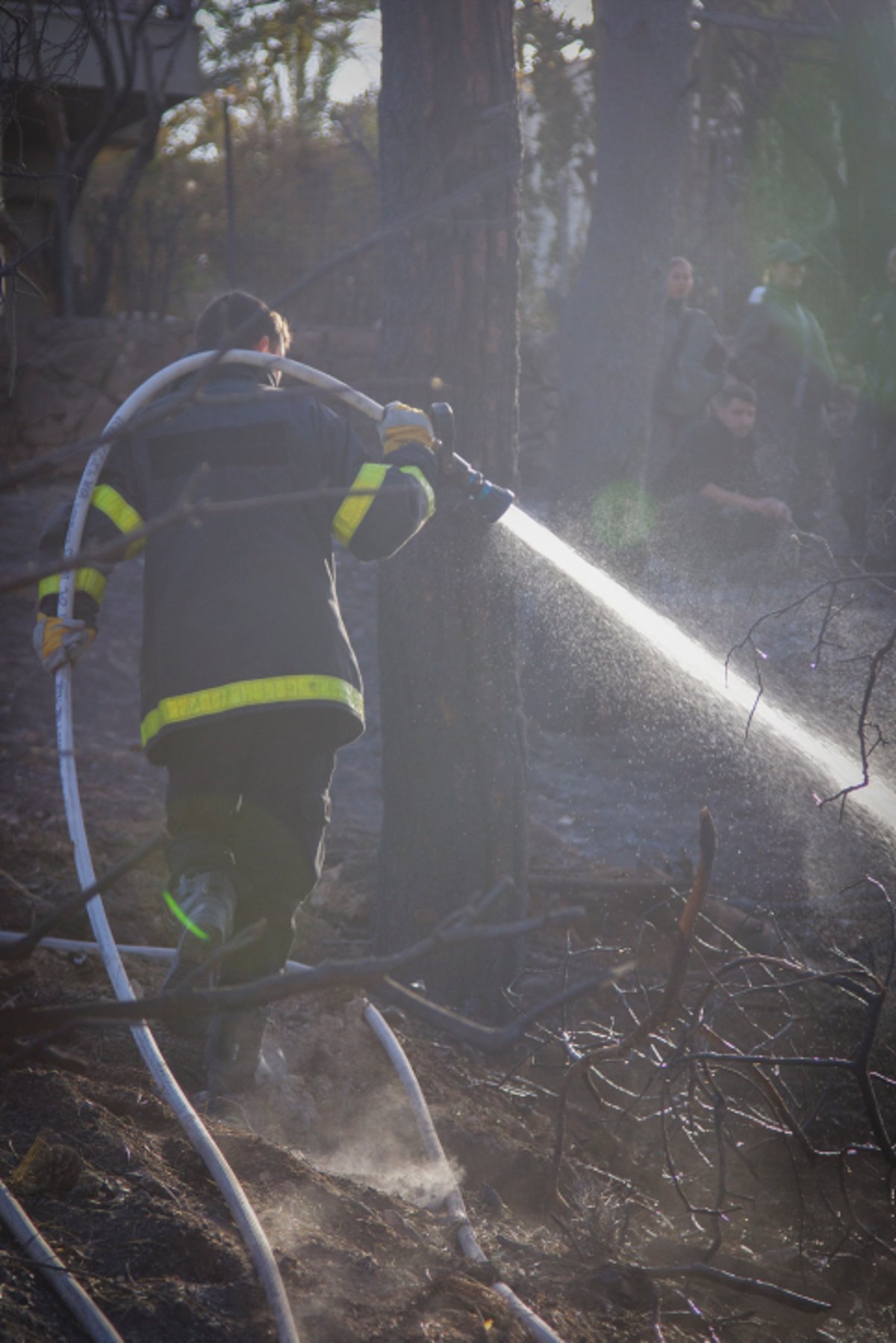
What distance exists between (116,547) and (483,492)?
7.92ft

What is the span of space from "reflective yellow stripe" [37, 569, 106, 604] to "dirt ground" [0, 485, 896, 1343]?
83 centimetres

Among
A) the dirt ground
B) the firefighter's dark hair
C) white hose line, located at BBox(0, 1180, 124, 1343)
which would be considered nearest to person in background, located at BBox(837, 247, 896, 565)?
the dirt ground

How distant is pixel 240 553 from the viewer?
9.77 ft

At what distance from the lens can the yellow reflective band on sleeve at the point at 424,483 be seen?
10.3 feet

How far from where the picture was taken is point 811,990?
398 cm

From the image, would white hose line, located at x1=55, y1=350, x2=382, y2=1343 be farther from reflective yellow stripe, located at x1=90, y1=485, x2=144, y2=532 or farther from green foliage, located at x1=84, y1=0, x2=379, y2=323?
green foliage, located at x1=84, y1=0, x2=379, y2=323

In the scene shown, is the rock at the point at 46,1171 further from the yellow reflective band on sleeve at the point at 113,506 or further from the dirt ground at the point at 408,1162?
the yellow reflective band on sleeve at the point at 113,506

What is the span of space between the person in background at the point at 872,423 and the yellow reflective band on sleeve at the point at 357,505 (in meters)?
4.88

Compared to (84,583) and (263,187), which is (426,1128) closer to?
(84,583)

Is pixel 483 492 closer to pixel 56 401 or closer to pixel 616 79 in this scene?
A: pixel 616 79

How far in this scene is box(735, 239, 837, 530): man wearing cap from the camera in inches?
336

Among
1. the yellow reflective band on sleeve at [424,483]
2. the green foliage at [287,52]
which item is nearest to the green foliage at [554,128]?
the green foliage at [287,52]

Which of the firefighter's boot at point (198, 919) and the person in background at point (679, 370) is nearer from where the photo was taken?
the firefighter's boot at point (198, 919)

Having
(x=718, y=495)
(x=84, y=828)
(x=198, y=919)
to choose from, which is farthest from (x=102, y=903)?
(x=718, y=495)
